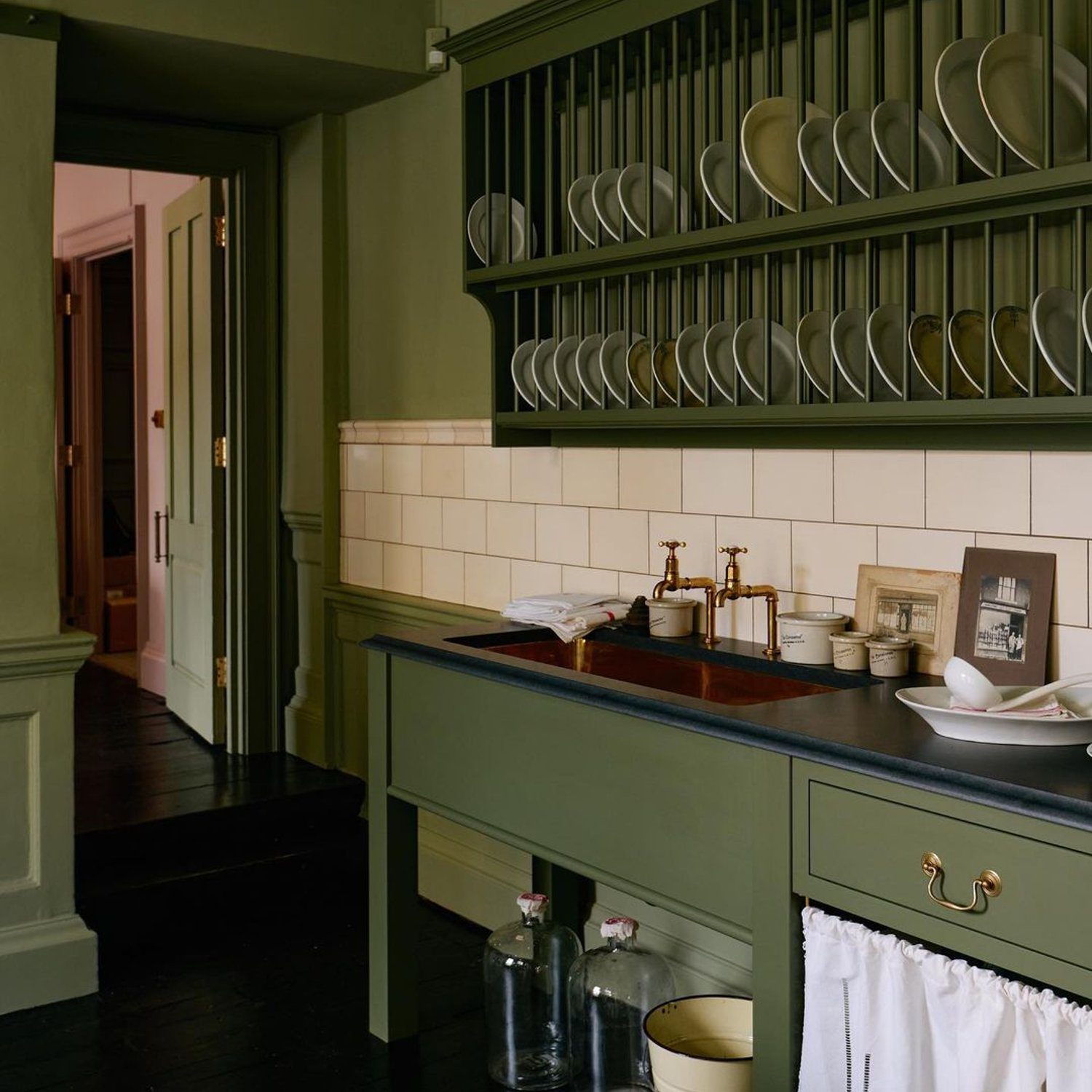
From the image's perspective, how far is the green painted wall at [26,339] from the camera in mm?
3615

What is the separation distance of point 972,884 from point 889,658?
0.79 m

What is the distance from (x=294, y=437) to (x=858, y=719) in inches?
120

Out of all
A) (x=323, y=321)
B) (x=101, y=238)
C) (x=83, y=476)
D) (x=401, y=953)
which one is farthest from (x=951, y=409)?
(x=83, y=476)

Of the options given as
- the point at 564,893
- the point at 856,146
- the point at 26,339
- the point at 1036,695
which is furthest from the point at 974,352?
the point at 26,339

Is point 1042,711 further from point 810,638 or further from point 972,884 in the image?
point 810,638

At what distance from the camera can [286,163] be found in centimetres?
500

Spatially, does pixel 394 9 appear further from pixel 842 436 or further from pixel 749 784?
pixel 749 784

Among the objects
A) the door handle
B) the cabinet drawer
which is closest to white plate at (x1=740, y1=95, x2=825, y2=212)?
the cabinet drawer

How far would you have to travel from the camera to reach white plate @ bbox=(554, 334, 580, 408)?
3.41 m

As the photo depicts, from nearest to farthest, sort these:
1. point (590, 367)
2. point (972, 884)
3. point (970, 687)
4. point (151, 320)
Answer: point (972, 884), point (970, 687), point (590, 367), point (151, 320)

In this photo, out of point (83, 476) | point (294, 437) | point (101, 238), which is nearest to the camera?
point (294, 437)

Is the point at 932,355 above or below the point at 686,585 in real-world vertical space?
above

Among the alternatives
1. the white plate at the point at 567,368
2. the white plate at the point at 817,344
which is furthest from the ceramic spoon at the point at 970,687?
the white plate at the point at 567,368

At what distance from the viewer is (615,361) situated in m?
3.34
